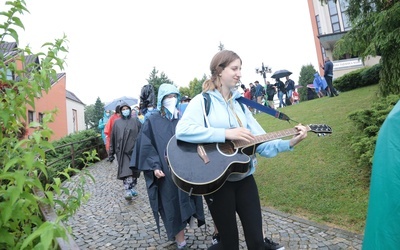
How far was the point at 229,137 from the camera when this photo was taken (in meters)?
2.33

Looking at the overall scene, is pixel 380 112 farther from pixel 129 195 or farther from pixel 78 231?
pixel 78 231

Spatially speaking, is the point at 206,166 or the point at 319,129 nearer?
the point at 206,166

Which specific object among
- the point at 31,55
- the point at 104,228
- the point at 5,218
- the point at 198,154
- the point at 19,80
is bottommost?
the point at 104,228

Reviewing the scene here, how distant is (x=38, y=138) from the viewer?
125cm

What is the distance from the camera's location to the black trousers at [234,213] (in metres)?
2.32

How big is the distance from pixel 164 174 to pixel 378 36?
5.69 metres

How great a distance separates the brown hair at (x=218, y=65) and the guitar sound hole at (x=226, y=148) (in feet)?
1.76

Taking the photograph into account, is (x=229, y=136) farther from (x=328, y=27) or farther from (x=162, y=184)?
(x=328, y=27)

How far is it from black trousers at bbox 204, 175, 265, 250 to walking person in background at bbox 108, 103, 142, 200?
462 cm

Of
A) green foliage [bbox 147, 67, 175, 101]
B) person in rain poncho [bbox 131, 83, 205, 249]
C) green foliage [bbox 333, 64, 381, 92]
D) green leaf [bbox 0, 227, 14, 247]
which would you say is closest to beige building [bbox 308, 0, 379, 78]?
green foliage [bbox 333, 64, 381, 92]

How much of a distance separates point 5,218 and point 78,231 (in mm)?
4406

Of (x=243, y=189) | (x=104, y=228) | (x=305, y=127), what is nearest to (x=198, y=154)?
(x=243, y=189)

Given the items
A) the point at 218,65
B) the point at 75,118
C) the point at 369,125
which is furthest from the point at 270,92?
the point at 75,118

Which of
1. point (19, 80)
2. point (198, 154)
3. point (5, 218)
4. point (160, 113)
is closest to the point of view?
point (5, 218)
